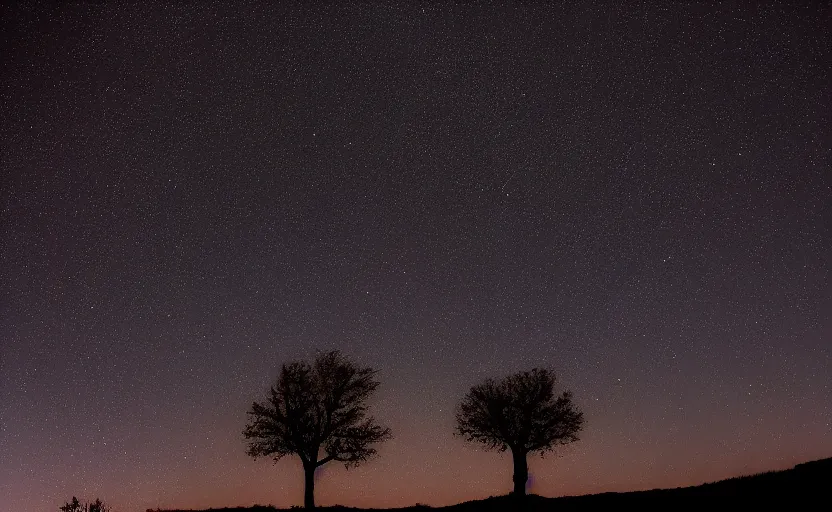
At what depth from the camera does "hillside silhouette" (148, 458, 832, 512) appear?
30198 millimetres

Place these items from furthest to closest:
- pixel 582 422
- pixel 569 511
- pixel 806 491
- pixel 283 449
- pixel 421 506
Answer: pixel 582 422, pixel 283 449, pixel 421 506, pixel 569 511, pixel 806 491

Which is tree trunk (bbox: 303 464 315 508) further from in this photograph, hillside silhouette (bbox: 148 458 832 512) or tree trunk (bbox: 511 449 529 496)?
tree trunk (bbox: 511 449 529 496)

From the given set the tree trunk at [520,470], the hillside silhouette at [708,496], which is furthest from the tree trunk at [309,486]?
the tree trunk at [520,470]

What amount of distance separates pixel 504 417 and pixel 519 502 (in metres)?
14.5

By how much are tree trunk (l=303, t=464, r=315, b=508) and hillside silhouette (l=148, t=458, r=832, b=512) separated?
3200 millimetres

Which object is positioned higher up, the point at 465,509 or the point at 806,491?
the point at 806,491

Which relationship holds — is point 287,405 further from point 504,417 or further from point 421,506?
point 504,417

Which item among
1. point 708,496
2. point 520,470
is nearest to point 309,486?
point 520,470

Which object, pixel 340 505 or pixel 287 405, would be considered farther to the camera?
pixel 287 405

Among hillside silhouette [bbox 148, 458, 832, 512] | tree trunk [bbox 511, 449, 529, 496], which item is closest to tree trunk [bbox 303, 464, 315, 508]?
hillside silhouette [bbox 148, 458, 832, 512]

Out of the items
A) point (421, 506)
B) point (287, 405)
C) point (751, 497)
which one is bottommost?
point (421, 506)

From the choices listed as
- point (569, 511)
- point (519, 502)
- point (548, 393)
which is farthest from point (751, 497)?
point (548, 393)

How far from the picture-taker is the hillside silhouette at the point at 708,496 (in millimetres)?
30198

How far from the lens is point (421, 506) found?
1789 inches
